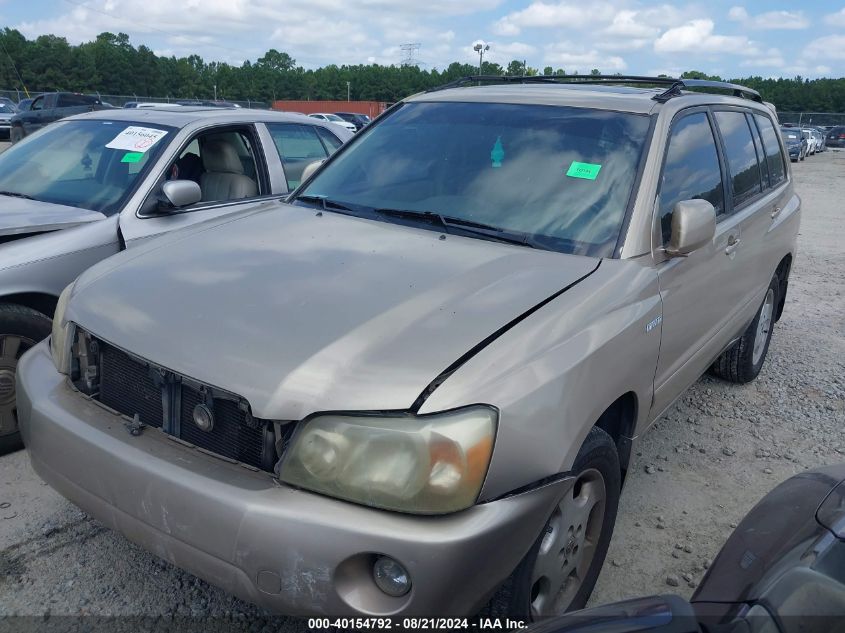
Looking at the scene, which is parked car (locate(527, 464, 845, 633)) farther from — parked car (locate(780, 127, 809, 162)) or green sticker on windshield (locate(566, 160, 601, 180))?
parked car (locate(780, 127, 809, 162))

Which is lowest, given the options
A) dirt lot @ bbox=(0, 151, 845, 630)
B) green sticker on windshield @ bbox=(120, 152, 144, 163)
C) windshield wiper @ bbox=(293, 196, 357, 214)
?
dirt lot @ bbox=(0, 151, 845, 630)

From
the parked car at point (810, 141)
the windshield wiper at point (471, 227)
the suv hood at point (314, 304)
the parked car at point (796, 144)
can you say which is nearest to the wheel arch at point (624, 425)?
the suv hood at point (314, 304)

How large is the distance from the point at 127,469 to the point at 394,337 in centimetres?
87

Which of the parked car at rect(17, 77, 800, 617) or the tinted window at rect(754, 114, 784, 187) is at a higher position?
the tinted window at rect(754, 114, 784, 187)

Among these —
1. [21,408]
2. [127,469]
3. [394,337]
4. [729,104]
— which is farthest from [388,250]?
[729,104]

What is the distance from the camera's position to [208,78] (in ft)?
283

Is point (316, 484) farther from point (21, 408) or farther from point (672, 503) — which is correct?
point (672, 503)

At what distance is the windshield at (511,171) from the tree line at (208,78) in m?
61.2

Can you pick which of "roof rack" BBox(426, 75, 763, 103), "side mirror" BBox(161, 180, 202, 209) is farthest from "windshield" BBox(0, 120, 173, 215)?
"roof rack" BBox(426, 75, 763, 103)

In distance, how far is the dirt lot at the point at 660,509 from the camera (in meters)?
2.59

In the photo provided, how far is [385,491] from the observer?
1828 mm

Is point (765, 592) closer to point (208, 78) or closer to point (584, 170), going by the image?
point (584, 170)

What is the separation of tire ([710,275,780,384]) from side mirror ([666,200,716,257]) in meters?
1.96

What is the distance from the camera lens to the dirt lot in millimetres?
2590
